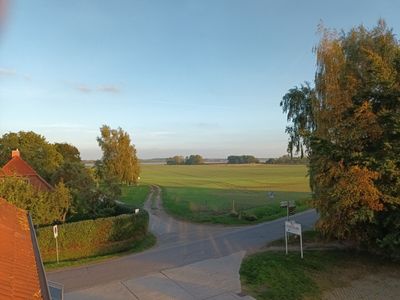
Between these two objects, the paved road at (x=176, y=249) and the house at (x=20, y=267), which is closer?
the house at (x=20, y=267)

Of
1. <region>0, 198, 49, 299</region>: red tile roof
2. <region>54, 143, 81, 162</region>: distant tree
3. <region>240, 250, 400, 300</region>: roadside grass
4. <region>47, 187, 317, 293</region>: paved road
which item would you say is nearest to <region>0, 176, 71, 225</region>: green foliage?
<region>47, 187, 317, 293</region>: paved road

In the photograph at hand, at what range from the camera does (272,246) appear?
22.0 meters

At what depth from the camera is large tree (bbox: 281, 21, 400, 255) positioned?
639 inches

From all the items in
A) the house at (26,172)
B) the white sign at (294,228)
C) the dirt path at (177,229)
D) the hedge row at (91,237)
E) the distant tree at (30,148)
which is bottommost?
the dirt path at (177,229)

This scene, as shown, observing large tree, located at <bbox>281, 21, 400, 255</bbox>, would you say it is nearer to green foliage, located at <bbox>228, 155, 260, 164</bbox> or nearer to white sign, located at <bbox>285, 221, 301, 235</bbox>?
white sign, located at <bbox>285, 221, 301, 235</bbox>

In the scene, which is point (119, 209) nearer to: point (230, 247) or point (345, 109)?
point (230, 247)

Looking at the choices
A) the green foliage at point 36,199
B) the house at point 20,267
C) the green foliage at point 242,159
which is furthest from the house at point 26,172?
the green foliage at point 242,159

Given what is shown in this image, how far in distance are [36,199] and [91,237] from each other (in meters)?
4.22

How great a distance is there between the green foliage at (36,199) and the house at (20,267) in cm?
1391

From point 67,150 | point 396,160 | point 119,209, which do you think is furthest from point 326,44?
point 67,150

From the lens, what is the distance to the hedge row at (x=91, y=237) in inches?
862

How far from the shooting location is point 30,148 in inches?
2386

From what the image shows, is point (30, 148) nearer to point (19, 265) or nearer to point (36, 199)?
point (36, 199)

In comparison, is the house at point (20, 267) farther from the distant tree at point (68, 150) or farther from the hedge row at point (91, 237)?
the distant tree at point (68, 150)
